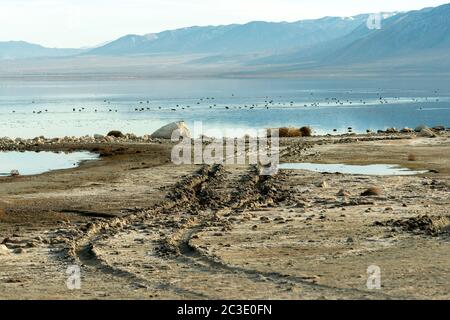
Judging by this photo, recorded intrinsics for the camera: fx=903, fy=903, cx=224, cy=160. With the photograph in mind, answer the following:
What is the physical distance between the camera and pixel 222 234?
16.4 metres

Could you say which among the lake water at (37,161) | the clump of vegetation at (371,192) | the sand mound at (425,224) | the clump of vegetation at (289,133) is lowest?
the clump of vegetation at (289,133)

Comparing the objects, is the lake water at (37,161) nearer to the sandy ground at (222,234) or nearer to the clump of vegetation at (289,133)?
the sandy ground at (222,234)

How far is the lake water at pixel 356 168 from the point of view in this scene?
1046 inches

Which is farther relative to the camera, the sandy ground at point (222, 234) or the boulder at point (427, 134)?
the boulder at point (427, 134)

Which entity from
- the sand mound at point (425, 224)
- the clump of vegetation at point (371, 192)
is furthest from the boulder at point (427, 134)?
the sand mound at point (425, 224)

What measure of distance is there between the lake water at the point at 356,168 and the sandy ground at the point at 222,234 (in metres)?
0.90

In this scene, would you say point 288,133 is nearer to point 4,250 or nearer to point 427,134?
point 427,134

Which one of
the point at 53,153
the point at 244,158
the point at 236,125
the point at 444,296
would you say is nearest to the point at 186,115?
the point at 236,125

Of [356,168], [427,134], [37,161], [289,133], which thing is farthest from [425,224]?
[289,133]

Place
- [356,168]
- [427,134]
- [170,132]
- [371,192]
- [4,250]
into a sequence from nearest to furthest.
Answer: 1. [4,250]
2. [371,192]
3. [356,168]
4. [427,134]
5. [170,132]

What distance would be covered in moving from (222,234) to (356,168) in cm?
1252

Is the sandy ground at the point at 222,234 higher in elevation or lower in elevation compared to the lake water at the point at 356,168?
higher

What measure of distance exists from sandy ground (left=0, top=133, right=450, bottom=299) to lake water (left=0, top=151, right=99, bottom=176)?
204cm

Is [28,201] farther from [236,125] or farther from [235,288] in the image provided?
[236,125]
